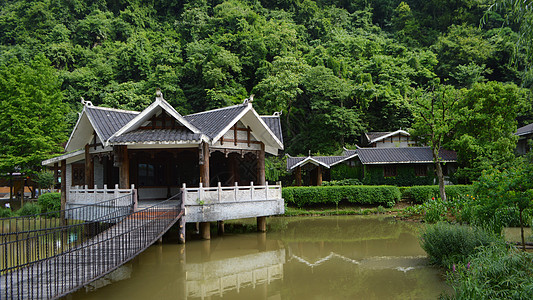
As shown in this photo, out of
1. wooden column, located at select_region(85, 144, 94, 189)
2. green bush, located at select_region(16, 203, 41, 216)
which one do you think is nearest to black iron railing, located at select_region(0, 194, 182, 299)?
wooden column, located at select_region(85, 144, 94, 189)

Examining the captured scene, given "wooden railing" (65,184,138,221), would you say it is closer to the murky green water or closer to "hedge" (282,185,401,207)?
the murky green water

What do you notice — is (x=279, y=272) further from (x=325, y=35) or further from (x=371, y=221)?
(x=325, y=35)

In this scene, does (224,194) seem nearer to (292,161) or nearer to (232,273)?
(232,273)

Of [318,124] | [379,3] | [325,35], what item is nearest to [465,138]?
[318,124]

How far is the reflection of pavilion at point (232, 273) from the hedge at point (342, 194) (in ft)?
42.4

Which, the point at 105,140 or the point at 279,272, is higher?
the point at 105,140

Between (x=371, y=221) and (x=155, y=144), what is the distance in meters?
12.7

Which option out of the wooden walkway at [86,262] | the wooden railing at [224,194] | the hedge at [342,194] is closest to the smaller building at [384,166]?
the hedge at [342,194]

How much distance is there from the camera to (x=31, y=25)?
Result: 4997 cm

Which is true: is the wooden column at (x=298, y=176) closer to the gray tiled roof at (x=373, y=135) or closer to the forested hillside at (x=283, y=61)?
the forested hillside at (x=283, y=61)

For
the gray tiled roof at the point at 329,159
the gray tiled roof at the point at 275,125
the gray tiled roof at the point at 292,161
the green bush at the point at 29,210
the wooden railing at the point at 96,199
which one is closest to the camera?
the wooden railing at the point at 96,199

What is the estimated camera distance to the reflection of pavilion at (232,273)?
32.0ft

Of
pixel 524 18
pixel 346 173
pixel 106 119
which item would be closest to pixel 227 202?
pixel 106 119

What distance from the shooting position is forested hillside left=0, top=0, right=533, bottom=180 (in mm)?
38844
